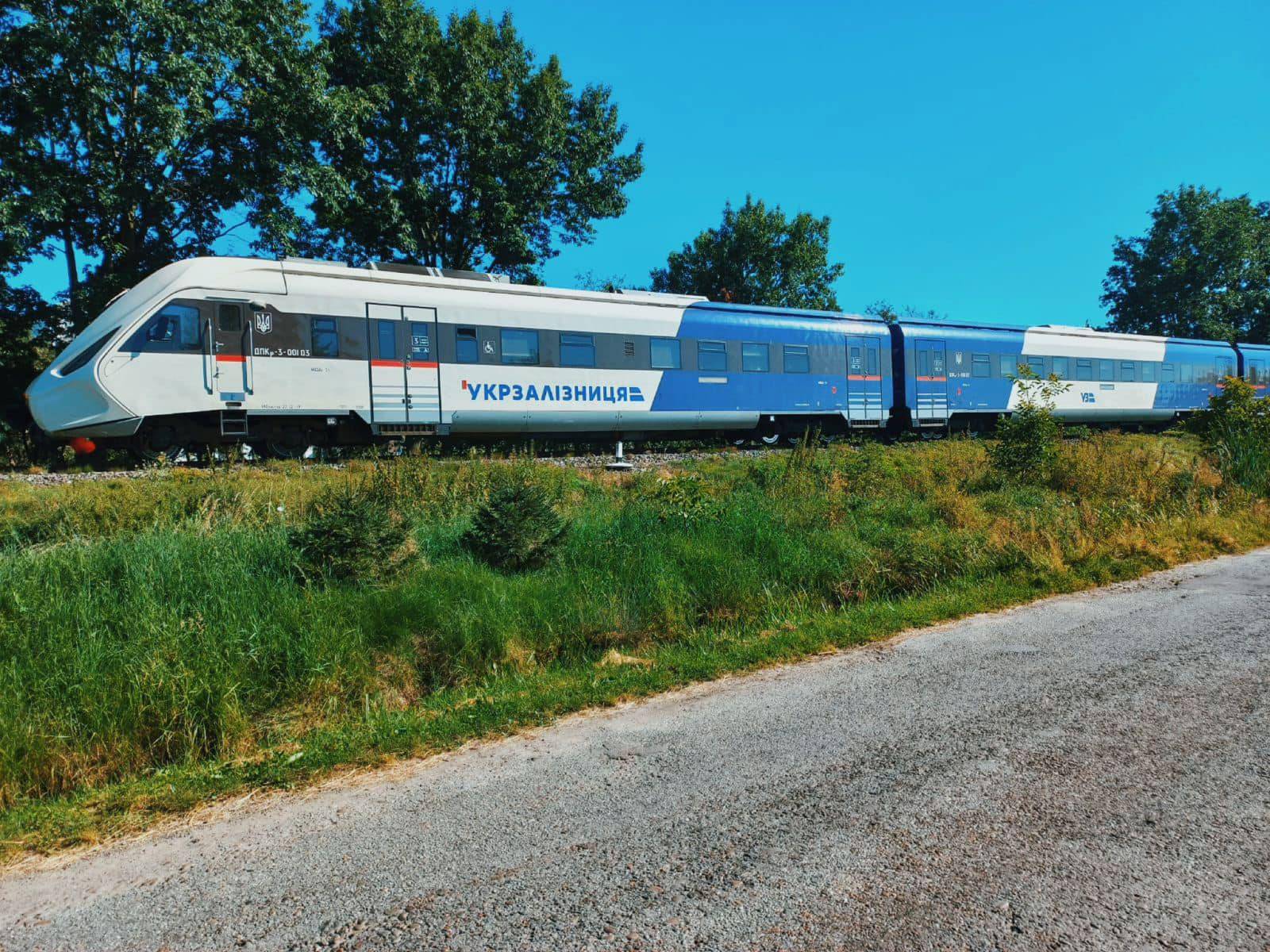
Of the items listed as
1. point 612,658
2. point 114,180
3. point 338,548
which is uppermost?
point 114,180

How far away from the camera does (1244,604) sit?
6.29 m

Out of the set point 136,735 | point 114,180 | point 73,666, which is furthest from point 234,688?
point 114,180

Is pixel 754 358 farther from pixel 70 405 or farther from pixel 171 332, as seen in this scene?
pixel 70 405

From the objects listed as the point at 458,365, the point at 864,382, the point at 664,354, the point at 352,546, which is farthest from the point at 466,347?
the point at 864,382

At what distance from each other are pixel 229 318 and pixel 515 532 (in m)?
8.72

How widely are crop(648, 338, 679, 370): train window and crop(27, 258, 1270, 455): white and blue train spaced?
0.13 feet

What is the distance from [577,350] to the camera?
15695 millimetres

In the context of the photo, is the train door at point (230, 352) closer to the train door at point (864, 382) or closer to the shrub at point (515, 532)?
the shrub at point (515, 532)

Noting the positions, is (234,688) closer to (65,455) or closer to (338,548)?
(338,548)

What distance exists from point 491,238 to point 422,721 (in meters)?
25.0

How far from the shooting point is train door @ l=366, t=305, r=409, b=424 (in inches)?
544

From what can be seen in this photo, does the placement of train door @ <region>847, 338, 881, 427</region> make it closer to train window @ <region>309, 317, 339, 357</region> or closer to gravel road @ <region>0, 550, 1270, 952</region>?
train window @ <region>309, 317, 339, 357</region>

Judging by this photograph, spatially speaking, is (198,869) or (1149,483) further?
(1149,483)

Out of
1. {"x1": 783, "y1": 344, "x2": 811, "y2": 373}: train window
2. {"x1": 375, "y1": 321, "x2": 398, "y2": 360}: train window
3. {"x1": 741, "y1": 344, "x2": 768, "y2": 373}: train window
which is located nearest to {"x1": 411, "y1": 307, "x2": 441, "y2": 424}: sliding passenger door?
{"x1": 375, "y1": 321, "x2": 398, "y2": 360}: train window
